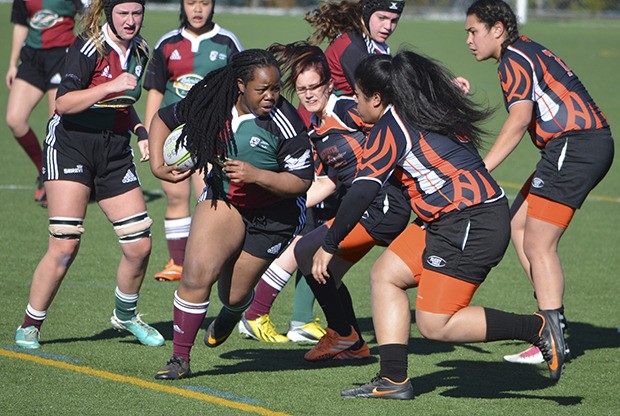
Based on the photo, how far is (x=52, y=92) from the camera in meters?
11.4

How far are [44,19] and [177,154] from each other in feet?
20.6

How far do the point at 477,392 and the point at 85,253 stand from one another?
4377 millimetres

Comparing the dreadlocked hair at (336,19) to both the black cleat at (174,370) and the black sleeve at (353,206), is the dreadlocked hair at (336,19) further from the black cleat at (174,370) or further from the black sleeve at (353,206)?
the black cleat at (174,370)

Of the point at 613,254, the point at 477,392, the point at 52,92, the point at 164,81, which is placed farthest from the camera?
the point at 52,92

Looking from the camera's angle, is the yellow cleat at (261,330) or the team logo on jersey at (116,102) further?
the yellow cleat at (261,330)

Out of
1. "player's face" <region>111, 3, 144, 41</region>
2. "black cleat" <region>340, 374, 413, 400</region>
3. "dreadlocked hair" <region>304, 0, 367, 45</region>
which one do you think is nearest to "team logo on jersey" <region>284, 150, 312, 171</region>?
"black cleat" <region>340, 374, 413, 400</region>

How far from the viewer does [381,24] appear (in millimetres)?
7535

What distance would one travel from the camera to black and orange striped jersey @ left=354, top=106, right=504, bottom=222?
5.47 m

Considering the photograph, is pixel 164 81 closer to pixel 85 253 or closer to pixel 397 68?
pixel 85 253

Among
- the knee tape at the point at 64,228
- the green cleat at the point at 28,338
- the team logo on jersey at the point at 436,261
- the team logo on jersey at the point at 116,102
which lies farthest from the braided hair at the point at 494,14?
the green cleat at the point at 28,338

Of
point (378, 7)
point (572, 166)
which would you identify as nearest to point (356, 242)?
point (572, 166)

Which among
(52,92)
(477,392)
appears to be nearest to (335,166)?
(477,392)

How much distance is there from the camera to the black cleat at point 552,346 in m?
5.76

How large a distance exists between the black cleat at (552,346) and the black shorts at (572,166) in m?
1.12
